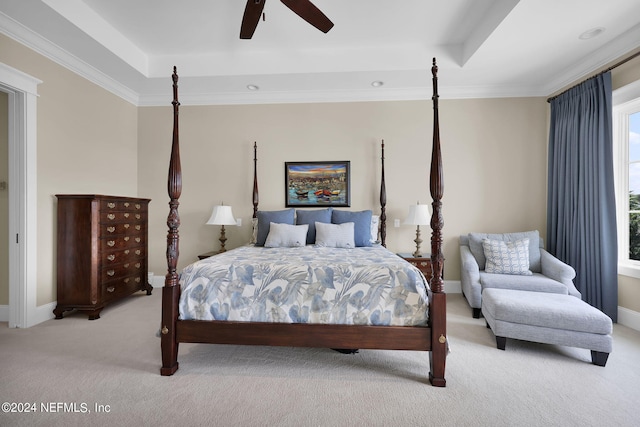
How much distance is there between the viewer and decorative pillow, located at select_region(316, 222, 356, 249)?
10.3 feet

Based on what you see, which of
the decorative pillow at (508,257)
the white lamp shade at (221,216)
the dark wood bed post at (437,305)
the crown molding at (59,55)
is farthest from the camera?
the white lamp shade at (221,216)

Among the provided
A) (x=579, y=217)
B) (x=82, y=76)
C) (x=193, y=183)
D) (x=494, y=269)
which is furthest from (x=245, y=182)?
(x=579, y=217)

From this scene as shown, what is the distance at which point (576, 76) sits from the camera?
129 inches

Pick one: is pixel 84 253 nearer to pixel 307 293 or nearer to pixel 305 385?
pixel 307 293

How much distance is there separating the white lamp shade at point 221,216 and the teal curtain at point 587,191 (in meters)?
4.11

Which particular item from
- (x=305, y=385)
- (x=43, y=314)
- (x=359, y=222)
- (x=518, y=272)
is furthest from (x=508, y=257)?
(x=43, y=314)

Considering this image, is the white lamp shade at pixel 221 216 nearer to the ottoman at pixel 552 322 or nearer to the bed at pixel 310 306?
the bed at pixel 310 306

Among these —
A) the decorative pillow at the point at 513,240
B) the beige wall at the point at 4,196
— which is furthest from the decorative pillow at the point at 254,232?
the decorative pillow at the point at 513,240

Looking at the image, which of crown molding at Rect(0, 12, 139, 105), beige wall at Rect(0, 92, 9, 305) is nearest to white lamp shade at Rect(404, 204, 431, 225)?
crown molding at Rect(0, 12, 139, 105)

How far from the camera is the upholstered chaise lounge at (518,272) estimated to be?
2.79 meters

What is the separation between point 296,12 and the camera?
2061 mm

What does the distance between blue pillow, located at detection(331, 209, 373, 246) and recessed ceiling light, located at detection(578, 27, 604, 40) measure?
269 centimetres

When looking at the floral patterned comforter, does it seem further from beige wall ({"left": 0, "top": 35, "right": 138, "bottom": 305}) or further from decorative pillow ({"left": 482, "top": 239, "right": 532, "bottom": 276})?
beige wall ({"left": 0, "top": 35, "right": 138, "bottom": 305})

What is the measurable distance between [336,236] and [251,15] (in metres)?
2.17
